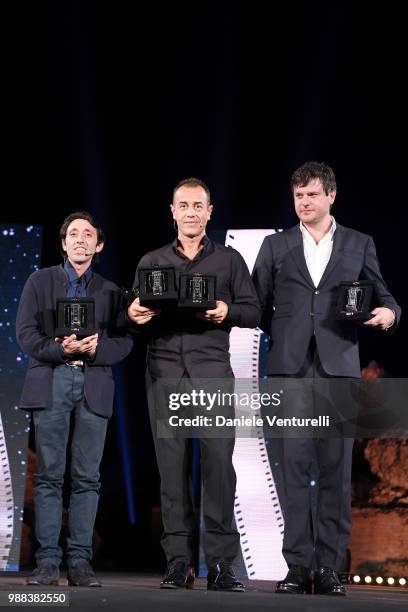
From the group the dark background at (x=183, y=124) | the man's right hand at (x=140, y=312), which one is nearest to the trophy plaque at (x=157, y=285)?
the man's right hand at (x=140, y=312)

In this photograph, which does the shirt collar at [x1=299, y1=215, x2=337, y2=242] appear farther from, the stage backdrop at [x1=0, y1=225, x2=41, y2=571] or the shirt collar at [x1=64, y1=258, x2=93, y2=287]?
the stage backdrop at [x1=0, y1=225, x2=41, y2=571]

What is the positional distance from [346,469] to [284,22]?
3.47 meters

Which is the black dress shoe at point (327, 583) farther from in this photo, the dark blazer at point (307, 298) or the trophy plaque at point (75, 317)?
the trophy plaque at point (75, 317)

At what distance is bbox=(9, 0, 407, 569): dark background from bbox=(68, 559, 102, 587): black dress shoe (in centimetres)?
232

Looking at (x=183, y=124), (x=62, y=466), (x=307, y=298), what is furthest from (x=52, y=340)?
(x=183, y=124)

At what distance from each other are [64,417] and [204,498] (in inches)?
26.3

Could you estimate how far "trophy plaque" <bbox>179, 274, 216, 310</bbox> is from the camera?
11.7 ft

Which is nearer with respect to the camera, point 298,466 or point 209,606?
point 209,606

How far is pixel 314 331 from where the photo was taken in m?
3.74

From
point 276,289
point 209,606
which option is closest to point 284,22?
point 276,289

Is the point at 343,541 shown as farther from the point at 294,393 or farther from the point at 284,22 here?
the point at 284,22

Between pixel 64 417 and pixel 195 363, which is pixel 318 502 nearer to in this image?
pixel 195 363

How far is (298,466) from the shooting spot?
364 centimetres

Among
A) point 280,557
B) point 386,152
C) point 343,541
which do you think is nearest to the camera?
point 343,541
